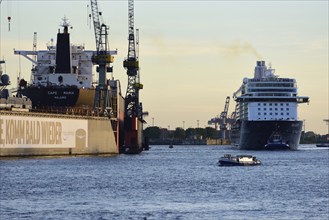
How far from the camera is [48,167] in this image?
104 m

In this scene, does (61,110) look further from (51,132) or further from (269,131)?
(269,131)

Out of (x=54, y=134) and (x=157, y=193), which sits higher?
(x=54, y=134)

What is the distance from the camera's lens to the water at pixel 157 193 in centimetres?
6116

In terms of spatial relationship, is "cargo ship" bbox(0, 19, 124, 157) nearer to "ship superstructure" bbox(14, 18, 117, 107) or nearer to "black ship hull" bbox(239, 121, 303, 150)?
"ship superstructure" bbox(14, 18, 117, 107)

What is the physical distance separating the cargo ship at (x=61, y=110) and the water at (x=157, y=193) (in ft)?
50.8

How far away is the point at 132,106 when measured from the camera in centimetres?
18175

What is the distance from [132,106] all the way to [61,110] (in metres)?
35.3

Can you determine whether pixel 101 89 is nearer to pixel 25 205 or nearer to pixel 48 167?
pixel 48 167

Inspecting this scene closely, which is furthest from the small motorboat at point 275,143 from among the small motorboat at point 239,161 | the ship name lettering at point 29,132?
the small motorboat at point 239,161

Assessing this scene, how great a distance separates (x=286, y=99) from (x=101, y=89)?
54.4 m

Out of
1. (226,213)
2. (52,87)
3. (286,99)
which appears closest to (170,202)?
(226,213)

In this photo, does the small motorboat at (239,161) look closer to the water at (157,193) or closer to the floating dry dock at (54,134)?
the water at (157,193)

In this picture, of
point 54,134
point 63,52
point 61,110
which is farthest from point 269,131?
point 54,134

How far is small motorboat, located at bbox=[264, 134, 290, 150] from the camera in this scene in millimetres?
195375
